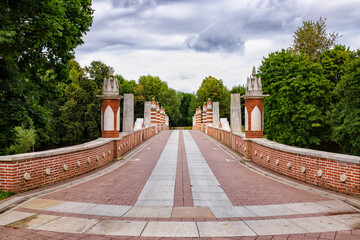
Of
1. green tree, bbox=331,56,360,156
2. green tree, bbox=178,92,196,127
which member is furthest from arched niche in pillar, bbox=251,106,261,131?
green tree, bbox=178,92,196,127

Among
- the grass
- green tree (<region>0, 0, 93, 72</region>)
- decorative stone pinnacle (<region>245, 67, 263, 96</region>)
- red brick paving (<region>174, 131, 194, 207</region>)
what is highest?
green tree (<region>0, 0, 93, 72</region>)

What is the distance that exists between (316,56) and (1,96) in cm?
3393

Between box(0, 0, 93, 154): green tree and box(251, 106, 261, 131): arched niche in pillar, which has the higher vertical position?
box(0, 0, 93, 154): green tree

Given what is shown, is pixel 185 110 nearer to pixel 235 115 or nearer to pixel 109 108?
pixel 235 115

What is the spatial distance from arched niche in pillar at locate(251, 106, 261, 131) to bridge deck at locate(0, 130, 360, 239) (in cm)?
385

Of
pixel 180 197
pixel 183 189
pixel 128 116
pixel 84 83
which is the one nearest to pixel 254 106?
pixel 183 189

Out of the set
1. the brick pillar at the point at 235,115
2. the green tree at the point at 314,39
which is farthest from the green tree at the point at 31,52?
the green tree at the point at 314,39

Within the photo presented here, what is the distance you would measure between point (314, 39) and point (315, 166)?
1230 inches

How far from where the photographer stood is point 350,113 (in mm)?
19531

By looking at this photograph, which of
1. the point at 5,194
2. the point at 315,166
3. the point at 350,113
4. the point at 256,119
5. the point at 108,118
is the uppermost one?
the point at 350,113

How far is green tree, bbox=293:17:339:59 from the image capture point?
102ft

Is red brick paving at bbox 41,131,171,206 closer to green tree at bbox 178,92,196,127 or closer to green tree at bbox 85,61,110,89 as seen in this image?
green tree at bbox 85,61,110,89

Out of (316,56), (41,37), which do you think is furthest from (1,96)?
(316,56)

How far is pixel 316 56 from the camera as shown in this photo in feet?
100
